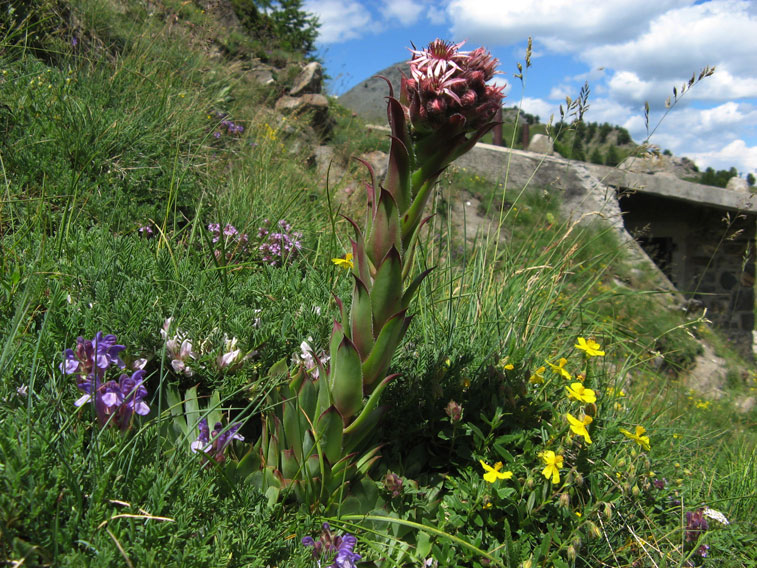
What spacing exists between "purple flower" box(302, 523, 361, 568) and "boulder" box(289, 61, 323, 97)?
34.3 feet

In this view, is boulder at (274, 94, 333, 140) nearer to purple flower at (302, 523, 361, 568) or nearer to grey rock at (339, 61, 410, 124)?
grey rock at (339, 61, 410, 124)

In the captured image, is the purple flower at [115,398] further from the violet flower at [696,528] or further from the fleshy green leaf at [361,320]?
the violet flower at [696,528]

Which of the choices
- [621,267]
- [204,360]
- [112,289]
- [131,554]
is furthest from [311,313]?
[621,267]

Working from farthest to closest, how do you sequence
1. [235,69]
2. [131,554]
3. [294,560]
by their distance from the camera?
1. [235,69]
2. [294,560]
3. [131,554]

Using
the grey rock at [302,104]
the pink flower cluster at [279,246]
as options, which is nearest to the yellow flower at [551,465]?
the pink flower cluster at [279,246]

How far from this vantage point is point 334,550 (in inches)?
50.4

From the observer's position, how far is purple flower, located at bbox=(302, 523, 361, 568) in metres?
1.26

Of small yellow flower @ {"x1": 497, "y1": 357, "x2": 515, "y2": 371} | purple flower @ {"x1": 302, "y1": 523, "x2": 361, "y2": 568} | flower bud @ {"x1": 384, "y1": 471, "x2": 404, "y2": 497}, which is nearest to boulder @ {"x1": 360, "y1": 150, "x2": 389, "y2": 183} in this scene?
small yellow flower @ {"x1": 497, "y1": 357, "x2": 515, "y2": 371}

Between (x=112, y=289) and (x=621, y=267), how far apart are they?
31.1ft

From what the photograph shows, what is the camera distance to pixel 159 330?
173 cm

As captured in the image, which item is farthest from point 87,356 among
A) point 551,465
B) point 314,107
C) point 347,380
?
point 314,107

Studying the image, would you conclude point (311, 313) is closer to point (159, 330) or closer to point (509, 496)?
point (159, 330)

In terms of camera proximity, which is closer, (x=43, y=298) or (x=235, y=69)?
(x=43, y=298)

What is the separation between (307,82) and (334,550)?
10.8m
